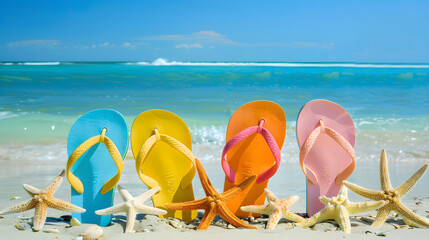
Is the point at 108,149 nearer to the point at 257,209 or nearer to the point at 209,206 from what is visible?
the point at 209,206

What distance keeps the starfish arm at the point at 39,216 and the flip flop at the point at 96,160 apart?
0.18m

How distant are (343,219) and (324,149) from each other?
0.56 meters

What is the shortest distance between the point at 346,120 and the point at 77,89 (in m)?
12.0

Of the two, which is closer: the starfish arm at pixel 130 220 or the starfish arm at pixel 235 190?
the starfish arm at pixel 130 220

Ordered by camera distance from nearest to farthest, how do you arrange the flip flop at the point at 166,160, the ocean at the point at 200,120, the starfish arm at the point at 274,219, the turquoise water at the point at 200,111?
1. the starfish arm at the point at 274,219
2. the flip flop at the point at 166,160
3. the ocean at the point at 200,120
4. the turquoise water at the point at 200,111

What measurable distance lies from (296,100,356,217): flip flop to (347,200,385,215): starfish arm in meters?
0.25

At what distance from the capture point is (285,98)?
1135cm

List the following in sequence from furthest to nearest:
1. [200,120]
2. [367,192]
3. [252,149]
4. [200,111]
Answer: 1. [200,111]
2. [200,120]
3. [252,149]
4. [367,192]

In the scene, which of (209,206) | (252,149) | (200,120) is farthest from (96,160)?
(200,120)

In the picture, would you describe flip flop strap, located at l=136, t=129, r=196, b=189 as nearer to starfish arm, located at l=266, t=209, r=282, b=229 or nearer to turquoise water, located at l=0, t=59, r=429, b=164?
starfish arm, located at l=266, t=209, r=282, b=229

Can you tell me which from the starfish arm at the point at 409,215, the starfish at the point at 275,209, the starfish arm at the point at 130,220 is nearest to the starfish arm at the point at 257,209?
the starfish at the point at 275,209

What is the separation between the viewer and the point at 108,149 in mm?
2506

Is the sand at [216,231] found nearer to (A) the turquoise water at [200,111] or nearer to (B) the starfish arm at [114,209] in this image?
(B) the starfish arm at [114,209]

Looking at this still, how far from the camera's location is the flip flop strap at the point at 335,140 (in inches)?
101
